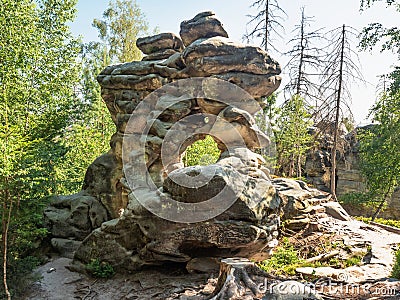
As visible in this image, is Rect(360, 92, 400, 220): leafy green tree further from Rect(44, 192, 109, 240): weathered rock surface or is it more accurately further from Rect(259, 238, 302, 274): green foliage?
Rect(44, 192, 109, 240): weathered rock surface

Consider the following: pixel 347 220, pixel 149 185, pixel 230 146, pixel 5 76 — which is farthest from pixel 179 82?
pixel 347 220

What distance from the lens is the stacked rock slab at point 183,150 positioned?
711 cm

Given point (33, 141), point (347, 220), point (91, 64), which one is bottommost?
point (347, 220)

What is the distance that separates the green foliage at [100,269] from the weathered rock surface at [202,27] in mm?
7824

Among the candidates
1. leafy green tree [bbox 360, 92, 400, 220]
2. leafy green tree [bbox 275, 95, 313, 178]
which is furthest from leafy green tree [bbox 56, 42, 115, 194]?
leafy green tree [bbox 360, 92, 400, 220]

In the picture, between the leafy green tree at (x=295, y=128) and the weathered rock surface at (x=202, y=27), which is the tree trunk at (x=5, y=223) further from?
the leafy green tree at (x=295, y=128)

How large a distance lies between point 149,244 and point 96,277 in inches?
70.3

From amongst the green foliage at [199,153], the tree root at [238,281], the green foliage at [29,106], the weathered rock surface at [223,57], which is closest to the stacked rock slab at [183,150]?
the weathered rock surface at [223,57]

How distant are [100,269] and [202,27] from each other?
27.2ft

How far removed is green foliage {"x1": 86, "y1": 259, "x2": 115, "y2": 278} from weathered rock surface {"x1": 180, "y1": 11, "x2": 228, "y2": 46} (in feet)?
25.7

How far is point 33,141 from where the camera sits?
6582mm

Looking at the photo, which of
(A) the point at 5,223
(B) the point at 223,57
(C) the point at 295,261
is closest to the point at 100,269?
(A) the point at 5,223

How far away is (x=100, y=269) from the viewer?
25.8 ft

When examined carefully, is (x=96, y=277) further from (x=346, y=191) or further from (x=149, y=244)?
(x=346, y=191)
